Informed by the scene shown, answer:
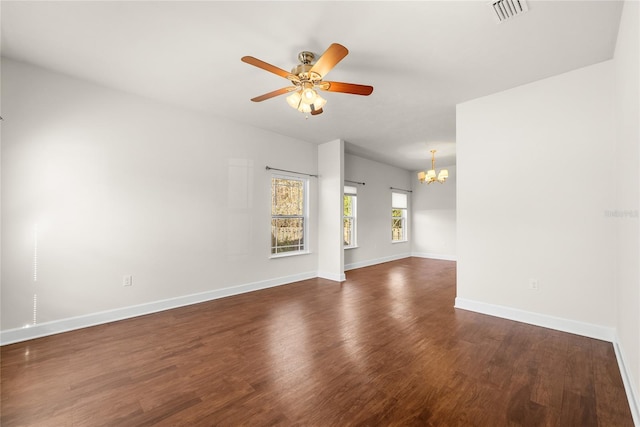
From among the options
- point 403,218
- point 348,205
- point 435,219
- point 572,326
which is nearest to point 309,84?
point 572,326

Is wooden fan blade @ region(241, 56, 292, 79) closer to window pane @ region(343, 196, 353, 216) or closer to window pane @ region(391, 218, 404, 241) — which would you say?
window pane @ region(343, 196, 353, 216)

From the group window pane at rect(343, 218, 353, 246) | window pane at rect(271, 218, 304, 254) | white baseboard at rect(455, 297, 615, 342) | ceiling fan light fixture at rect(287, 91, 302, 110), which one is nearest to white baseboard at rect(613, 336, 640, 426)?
white baseboard at rect(455, 297, 615, 342)

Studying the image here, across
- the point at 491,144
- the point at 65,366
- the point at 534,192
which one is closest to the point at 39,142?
the point at 65,366

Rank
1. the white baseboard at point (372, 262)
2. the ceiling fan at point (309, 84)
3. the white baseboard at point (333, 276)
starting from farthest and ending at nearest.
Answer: the white baseboard at point (372, 262) → the white baseboard at point (333, 276) → the ceiling fan at point (309, 84)

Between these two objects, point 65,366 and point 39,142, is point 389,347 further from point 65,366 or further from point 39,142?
point 39,142

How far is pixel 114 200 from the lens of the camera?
3158 millimetres

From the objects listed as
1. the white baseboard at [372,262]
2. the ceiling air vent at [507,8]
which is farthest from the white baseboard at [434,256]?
the ceiling air vent at [507,8]

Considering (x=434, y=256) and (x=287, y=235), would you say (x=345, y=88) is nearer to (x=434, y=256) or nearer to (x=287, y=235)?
(x=287, y=235)

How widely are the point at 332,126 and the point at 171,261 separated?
3.29 m

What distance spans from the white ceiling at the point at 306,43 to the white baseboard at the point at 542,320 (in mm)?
2697

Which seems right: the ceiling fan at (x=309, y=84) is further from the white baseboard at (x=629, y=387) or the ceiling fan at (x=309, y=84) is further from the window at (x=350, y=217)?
the window at (x=350, y=217)

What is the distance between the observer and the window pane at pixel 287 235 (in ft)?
15.9

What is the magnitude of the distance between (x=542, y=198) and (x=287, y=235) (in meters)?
3.89

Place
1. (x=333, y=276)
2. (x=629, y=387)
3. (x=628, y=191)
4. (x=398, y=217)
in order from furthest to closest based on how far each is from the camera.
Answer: (x=398, y=217) → (x=333, y=276) → (x=628, y=191) → (x=629, y=387)
